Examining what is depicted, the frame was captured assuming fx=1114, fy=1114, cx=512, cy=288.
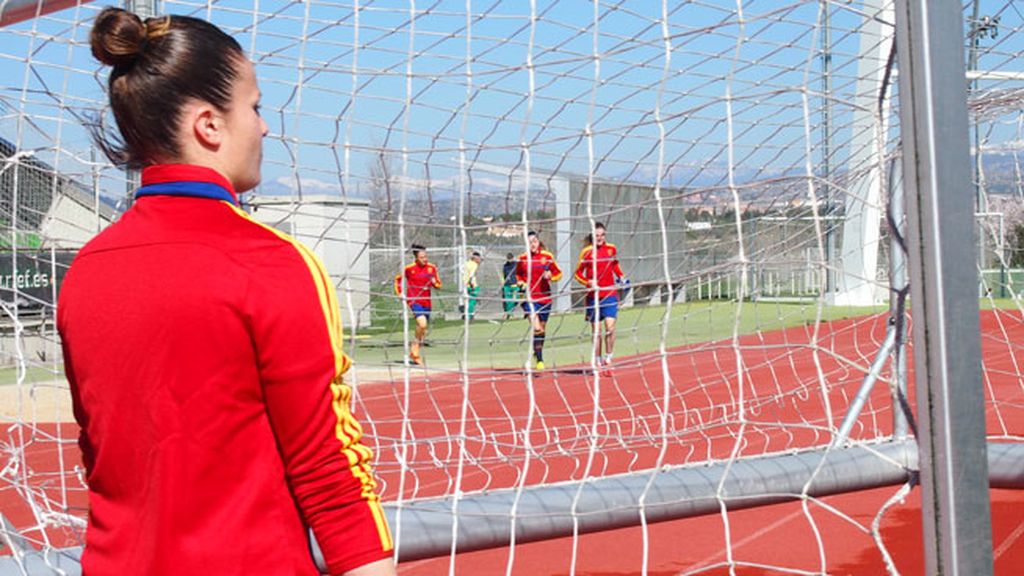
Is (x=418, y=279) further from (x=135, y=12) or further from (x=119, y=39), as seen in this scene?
(x=119, y=39)

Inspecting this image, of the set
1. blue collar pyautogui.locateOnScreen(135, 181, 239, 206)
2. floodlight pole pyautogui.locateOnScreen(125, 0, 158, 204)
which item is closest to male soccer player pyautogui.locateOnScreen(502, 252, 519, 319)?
floodlight pole pyautogui.locateOnScreen(125, 0, 158, 204)

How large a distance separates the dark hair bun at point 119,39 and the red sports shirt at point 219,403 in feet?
0.51

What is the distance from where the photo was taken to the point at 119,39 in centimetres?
135

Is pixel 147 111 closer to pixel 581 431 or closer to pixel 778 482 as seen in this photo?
pixel 778 482

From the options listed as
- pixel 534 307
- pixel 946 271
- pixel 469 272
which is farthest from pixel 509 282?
pixel 946 271

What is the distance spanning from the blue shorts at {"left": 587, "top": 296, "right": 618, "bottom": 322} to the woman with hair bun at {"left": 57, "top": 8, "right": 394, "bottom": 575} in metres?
2.17

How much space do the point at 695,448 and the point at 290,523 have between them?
5366mm

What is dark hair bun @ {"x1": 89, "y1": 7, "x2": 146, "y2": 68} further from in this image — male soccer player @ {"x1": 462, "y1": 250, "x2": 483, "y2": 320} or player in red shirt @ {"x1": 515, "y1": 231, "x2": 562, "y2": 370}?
male soccer player @ {"x1": 462, "y1": 250, "x2": 483, "y2": 320}

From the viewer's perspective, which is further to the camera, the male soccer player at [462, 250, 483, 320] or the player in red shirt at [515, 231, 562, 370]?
the male soccer player at [462, 250, 483, 320]

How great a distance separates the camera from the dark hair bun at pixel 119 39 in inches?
53.2

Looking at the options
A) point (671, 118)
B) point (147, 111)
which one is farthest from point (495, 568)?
point (147, 111)

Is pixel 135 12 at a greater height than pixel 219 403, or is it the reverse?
pixel 135 12

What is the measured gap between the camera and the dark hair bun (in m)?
1.35

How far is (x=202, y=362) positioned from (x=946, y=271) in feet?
3.97
